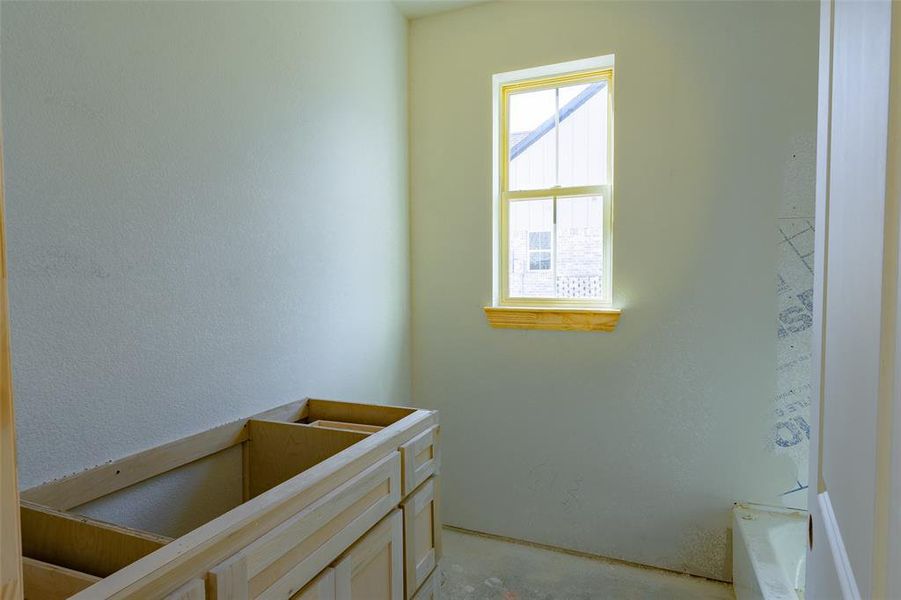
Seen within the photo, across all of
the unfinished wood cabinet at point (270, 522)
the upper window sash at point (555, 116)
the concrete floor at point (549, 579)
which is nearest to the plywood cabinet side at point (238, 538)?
the unfinished wood cabinet at point (270, 522)

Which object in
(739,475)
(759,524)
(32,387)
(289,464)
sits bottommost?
(759,524)

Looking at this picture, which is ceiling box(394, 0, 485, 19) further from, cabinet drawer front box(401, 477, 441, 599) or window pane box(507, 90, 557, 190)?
cabinet drawer front box(401, 477, 441, 599)

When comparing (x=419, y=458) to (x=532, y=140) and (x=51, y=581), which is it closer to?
(x=51, y=581)

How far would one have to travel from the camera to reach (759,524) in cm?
215

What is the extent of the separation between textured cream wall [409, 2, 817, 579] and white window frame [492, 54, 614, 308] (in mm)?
72

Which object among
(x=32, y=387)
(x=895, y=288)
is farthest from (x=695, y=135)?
(x=32, y=387)

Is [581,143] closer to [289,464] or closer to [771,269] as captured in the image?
[771,269]

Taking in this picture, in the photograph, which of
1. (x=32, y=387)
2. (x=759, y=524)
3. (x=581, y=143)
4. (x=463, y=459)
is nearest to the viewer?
(x=32, y=387)

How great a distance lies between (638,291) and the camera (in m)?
2.48

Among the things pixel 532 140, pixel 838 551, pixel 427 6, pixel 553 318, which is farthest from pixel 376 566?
pixel 427 6

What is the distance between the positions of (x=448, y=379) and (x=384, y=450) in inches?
54.7

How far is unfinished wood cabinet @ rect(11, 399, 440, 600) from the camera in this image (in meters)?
0.87

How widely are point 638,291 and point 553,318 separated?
445mm

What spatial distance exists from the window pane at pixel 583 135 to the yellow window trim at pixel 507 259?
37mm
